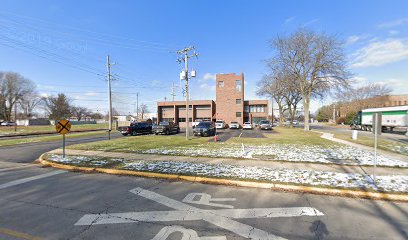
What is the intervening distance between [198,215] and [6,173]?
26.3ft

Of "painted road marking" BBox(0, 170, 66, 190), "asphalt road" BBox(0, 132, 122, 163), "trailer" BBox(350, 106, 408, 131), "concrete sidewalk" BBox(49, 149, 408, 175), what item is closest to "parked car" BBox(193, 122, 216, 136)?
"concrete sidewalk" BBox(49, 149, 408, 175)

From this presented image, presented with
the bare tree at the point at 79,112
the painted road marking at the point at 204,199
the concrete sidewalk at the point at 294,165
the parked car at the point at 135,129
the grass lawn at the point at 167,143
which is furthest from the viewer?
the bare tree at the point at 79,112

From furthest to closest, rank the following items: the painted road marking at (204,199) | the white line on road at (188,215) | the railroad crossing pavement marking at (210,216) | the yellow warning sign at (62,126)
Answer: the yellow warning sign at (62,126) < the painted road marking at (204,199) < the white line on road at (188,215) < the railroad crossing pavement marking at (210,216)

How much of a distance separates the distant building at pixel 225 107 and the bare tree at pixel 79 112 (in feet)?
233

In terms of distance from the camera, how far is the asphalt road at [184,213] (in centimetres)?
318

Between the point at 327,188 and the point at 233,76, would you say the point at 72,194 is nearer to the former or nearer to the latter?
the point at 327,188

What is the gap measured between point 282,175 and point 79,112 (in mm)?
118295

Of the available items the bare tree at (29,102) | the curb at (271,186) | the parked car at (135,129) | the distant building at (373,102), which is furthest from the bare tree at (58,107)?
the distant building at (373,102)

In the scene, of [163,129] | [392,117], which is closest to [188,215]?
[163,129]

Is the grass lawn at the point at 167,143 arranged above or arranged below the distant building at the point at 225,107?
below

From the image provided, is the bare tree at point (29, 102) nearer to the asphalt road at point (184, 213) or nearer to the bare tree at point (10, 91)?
the bare tree at point (10, 91)

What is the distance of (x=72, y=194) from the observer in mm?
4965

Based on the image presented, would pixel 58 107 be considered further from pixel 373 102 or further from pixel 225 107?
pixel 373 102

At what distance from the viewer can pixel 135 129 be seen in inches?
949
